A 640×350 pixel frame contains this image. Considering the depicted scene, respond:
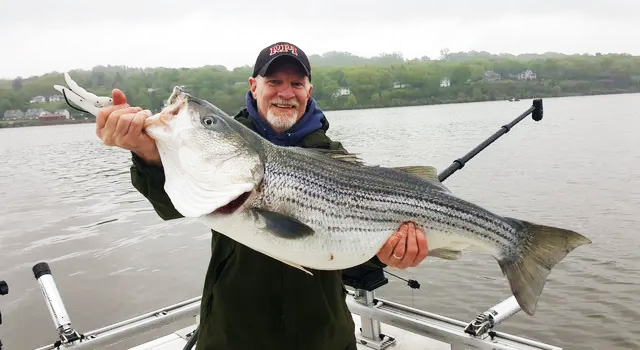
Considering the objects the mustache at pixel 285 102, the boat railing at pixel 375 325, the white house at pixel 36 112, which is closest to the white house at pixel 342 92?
the white house at pixel 36 112

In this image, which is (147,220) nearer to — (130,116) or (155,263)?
(155,263)

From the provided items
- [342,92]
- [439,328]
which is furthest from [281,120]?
[342,92]

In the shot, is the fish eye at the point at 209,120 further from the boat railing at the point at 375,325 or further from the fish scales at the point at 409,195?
the boat railing at the point at 375,325

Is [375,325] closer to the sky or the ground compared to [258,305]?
closer to the ground

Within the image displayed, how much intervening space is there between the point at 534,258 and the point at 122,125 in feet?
8.00

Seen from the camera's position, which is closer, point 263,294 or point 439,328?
point 263,294

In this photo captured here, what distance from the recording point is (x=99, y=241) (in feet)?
48.5

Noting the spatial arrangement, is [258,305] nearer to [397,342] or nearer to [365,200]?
[365,200]

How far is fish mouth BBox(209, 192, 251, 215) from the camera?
251 centimetres

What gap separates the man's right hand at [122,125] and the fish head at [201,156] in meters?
0.06

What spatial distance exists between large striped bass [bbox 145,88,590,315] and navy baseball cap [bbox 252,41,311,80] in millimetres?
795

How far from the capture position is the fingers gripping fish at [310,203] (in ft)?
8.25

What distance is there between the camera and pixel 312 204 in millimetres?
2676

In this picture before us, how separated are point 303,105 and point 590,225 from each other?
13.1 m
